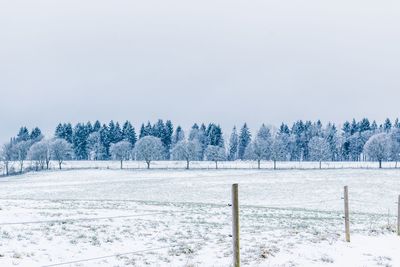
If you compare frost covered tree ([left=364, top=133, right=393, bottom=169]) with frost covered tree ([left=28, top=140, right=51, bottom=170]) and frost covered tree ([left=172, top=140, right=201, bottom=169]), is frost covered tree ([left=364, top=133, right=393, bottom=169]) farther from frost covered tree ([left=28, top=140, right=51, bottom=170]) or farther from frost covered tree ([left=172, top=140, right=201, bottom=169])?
frost covered tree ([left=28, top=140, right=51, bottom=170])

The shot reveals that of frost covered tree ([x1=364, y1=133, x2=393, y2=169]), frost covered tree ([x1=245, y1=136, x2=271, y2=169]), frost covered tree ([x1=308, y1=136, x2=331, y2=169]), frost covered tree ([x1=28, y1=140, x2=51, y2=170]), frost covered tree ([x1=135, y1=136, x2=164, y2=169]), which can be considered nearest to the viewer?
frost covered tree ([x1=364, y1=133, x2=393, y2=169])

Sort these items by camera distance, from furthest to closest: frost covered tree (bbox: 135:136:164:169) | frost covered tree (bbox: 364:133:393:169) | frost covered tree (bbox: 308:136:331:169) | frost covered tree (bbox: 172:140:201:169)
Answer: frost covered tree (bbox: 308:136:331:169), frost covered tree (bbox: 172:140:201:169), frost covered tree (bbox: 135:136:164:169), frost covered tree (bbox: 364:133:393:169)

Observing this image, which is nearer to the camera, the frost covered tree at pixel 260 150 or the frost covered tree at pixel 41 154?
the frost covered tree at pixel 41 154

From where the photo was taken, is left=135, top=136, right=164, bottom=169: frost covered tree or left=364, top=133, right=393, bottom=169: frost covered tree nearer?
left=364, top=133, right=393, bottom=169: frost covered tree

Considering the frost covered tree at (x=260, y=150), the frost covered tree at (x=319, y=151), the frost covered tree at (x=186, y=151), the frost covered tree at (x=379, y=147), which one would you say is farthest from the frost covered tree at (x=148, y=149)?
the frost covered tree at (x=379, y=147)

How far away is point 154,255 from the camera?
1415 cm

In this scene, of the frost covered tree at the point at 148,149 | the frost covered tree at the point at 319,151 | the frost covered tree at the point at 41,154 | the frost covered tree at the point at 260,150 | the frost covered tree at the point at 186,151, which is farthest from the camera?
the frost covered tree at the point at 319,151

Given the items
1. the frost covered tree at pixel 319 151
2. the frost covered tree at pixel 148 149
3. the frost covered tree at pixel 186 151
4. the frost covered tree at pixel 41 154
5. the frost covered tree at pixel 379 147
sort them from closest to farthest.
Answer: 1. the frost covered tree at pixel 379 147
2. the frost covered tree at pixel 148 149
3. the frost covered tree at pixel 41 154
4. the frost covered tree at pixel 186 151
5. the frost covered tree at pixel 319 151

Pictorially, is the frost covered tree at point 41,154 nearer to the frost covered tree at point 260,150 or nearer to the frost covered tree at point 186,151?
the frost covered tree at point 186,151

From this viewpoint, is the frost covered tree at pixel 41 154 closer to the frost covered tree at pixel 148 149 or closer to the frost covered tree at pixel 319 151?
the frost covered tree at pixel 148 149

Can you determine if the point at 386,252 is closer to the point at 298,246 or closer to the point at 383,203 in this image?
the point at 298,246

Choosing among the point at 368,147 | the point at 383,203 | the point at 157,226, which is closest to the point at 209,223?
the point at 157,226

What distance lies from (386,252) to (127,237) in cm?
898

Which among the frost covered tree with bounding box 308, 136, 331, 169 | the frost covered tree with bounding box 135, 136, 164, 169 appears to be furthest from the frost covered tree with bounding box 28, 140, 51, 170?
the frost covered tree with bounding box 308, 136, 331, 169
